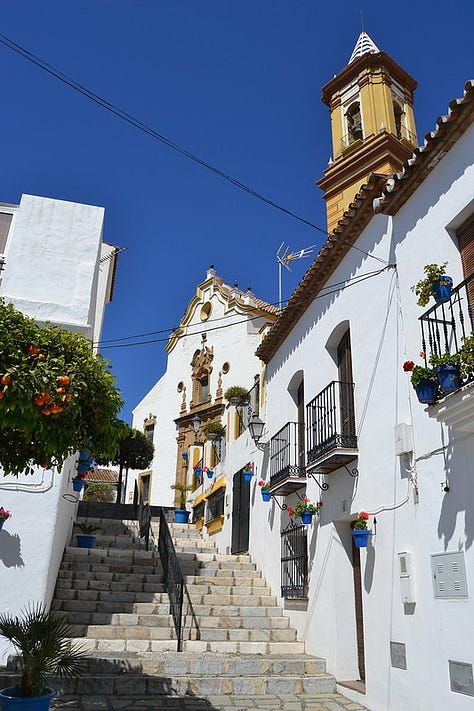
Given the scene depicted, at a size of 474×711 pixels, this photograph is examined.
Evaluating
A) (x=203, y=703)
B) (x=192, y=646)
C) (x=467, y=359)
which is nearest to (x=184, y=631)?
(x=192, y=646)

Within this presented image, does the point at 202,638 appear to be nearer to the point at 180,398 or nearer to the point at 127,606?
the point at 127,606

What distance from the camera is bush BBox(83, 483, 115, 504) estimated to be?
88.2ft

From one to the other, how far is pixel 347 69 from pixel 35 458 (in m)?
13.0

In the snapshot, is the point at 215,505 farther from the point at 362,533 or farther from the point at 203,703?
the point at 362,533

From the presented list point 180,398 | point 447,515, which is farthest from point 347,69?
point 180,398

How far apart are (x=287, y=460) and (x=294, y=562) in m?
1.73

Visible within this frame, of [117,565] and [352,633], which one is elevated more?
[117,565]

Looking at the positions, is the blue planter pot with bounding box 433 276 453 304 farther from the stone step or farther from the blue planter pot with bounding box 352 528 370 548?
the stone step

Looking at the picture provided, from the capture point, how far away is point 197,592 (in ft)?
31.0

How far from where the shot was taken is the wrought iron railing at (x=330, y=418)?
7.70 metres

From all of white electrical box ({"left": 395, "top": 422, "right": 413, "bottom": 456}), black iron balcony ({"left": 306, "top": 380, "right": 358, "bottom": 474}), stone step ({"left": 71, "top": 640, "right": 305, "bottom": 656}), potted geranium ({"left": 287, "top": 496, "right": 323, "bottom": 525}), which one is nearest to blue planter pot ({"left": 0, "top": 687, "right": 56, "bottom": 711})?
stone step ({"left": 71, "top": 640, "right": 305, "bottom": 656})

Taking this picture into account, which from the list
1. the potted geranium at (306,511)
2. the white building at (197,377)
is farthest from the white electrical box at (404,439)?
the white building at (197,377)

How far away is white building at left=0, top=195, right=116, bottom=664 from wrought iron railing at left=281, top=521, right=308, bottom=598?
3.64 metres

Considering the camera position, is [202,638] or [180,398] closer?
[202,638]
